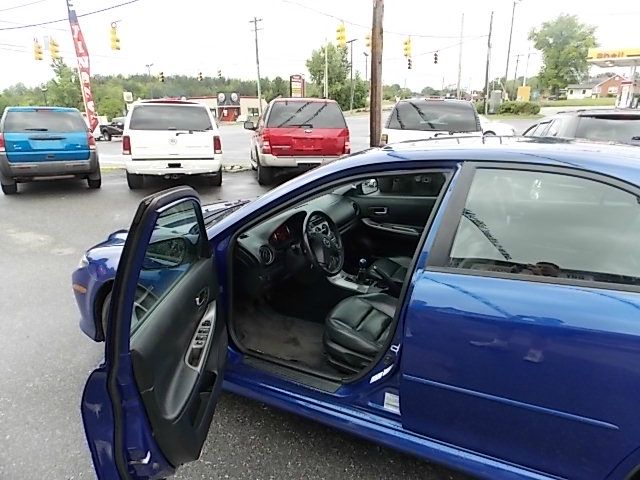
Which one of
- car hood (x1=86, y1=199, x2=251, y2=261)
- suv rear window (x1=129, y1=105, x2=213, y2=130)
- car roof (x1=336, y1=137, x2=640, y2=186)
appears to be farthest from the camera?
suv rear window (x1=129, y1=105, x2=213, y2=130)

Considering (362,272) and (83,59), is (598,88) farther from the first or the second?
(362,272)

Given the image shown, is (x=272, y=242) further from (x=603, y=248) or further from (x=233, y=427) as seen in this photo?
(x=603, y=248)

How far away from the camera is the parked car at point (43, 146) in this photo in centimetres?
805

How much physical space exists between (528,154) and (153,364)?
1533 millimetres

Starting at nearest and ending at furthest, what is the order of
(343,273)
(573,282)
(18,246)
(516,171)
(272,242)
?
(573,282), (516,171), (272,242), (343,273), (18,246)

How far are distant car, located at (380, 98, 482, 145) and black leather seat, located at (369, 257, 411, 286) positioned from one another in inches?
221

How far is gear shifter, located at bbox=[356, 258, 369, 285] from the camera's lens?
3170mm

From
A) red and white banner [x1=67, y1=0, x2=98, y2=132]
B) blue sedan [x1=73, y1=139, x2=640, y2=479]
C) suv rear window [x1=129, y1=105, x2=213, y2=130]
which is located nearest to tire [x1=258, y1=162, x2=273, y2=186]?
suv rear window [x1=129, y1=105, x2=213, y2=130]

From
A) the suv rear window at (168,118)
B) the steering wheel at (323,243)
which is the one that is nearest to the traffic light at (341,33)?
the suv rear window at (168,118)

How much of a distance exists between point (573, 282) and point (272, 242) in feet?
5.59

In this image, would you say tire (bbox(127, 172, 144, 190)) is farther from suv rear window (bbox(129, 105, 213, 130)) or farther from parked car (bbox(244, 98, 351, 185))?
parked car (bbox(244, 98, 351, 185))

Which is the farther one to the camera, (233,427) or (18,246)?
(18,246)

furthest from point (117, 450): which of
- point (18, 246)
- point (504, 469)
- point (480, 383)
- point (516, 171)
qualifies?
point (18, 246)

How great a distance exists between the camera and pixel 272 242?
2805 mm
